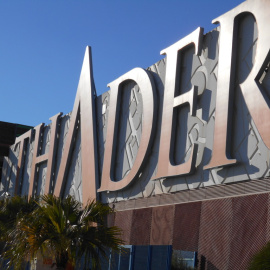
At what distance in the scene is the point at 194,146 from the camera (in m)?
19.4

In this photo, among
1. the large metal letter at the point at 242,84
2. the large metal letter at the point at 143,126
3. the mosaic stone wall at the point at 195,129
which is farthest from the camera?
the large metal letter at the point at 143,126

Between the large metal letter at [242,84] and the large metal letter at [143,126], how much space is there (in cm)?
449

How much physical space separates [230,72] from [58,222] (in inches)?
278

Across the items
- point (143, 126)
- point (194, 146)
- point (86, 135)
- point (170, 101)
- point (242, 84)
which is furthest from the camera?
point (86, 135)

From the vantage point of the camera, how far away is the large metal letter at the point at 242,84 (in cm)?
A: 1673

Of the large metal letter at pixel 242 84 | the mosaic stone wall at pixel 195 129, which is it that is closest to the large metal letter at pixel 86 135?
the mosaic stone wall at pixel 195 129

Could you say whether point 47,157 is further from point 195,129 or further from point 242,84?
point 242,84

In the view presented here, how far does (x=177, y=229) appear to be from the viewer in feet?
64.8

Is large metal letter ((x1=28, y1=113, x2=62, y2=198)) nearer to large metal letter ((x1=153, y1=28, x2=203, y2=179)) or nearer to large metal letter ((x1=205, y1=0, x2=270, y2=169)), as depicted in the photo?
large metal letter ((x1=153, y1=28, x2=203, y2=179))

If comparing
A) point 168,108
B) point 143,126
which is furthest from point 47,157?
point 168,108

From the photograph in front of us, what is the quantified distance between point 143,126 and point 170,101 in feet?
6.99

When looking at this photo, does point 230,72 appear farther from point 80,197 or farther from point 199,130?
point 80,197

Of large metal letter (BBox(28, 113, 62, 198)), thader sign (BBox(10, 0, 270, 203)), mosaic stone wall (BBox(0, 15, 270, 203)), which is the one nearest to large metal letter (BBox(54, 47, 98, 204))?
thader sign (BBox(10, 0, 270, 203))

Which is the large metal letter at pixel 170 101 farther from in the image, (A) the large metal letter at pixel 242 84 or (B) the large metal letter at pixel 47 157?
(B) the large metal letter at pixel 47 157
